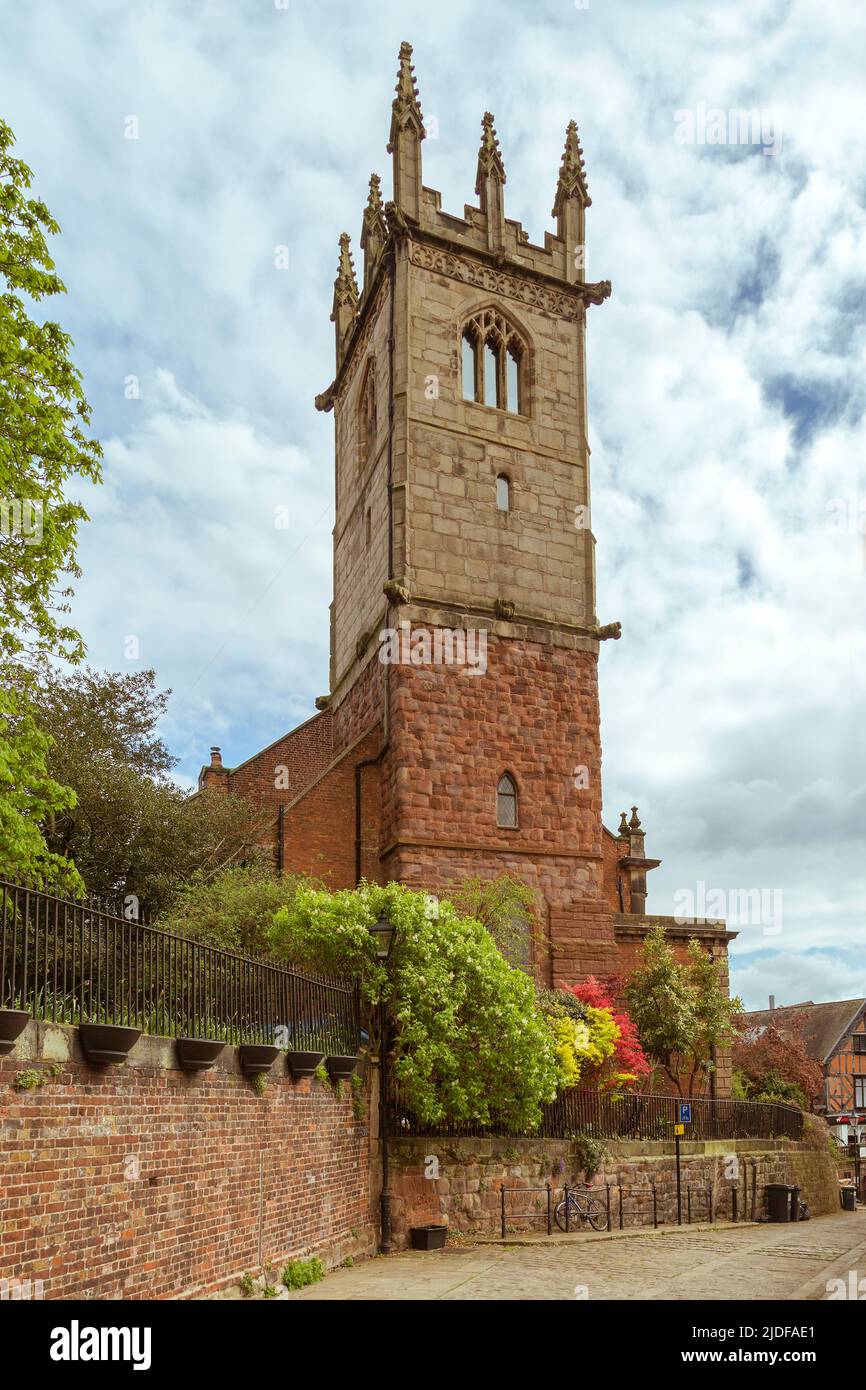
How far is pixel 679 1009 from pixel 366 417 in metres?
17.8

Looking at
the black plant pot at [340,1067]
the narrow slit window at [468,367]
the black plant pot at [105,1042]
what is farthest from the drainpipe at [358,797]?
the black plant pot at [105,1042]

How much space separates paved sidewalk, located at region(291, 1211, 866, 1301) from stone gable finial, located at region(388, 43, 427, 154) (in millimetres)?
25587

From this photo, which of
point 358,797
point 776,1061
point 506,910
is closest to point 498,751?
point 358,797

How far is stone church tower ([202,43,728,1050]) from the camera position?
2653 cm

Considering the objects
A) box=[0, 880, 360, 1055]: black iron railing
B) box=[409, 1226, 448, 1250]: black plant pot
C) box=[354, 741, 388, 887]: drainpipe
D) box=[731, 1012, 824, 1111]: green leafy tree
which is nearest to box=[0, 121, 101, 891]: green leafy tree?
box=[0, 880, 360, 1055]: black iron railing

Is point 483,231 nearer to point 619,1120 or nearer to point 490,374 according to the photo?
point 490,374

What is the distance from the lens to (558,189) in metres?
33.1

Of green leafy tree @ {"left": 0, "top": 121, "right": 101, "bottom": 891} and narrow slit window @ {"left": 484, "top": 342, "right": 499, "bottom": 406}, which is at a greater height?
narrow slit window @ {"left": 484, "top": 342, "right": 499, "bottom": 406}

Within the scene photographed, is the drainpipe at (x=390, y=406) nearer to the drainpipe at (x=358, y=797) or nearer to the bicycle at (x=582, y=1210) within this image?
the drainpipe at (x=358, y=797)

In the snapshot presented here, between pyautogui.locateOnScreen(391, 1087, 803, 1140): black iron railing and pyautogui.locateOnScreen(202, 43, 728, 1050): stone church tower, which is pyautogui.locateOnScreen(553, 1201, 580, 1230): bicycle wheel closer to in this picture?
pyautogui.locateOnScreen(391, 1087, 803, 1140): black iron railing

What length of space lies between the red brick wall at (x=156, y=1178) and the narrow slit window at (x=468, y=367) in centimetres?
1961

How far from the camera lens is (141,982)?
34.2 feet

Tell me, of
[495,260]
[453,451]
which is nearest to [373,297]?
[495,260]

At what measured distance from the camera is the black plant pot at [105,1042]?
29.6 feet
